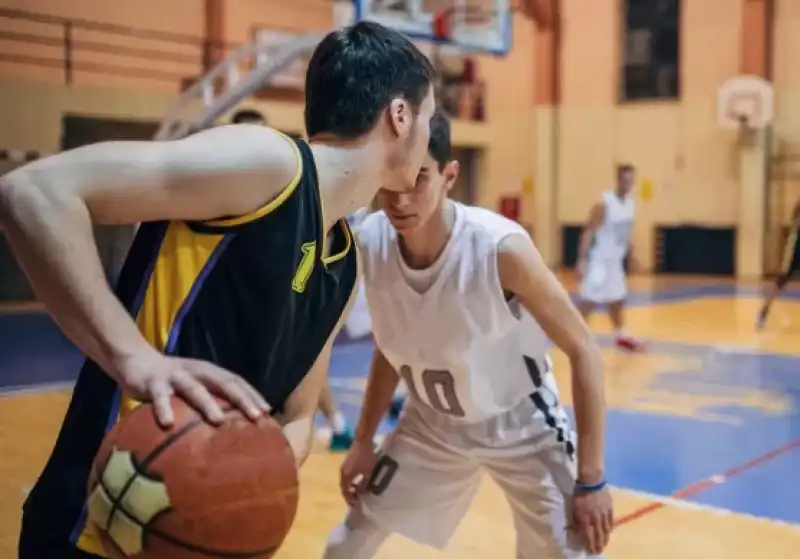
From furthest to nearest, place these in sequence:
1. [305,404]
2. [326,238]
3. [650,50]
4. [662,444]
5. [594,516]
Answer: [650,50] < [662,444] < [594,516] < [305,404] < [326,238]

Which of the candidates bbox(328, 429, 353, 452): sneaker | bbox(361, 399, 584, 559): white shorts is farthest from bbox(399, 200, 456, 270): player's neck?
bbox(328, 429, 353, 452): sneaker

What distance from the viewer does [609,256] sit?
10609mm

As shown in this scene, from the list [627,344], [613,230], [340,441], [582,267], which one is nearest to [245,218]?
[340,441]

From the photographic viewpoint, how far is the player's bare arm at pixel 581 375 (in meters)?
2.84

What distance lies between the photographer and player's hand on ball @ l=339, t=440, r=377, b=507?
10.5 feet

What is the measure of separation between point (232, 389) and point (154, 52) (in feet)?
49.2

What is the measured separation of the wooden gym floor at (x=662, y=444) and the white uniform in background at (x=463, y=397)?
1.16m

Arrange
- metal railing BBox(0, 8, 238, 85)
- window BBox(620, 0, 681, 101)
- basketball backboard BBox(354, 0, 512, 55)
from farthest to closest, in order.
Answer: window BBox(620, 0, 681, 101), metal railing BBox(0, 8, 238, 85), basketball backboard BBox(354, 0, 512, 55)

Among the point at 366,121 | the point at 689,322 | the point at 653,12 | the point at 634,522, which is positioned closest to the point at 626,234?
the point at 689,322

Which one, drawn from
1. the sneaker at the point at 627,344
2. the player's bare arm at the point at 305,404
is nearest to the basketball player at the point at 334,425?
the player's bare arm at the point at 305,404

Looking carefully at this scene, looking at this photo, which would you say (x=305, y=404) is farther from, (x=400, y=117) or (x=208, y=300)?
(x=400, y=117)

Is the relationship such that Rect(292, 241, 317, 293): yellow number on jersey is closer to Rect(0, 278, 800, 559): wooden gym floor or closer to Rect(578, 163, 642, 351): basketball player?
Rect(0, 278, 800, 559): wooden gym floor

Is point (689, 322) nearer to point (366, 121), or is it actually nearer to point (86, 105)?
point (86, 105)

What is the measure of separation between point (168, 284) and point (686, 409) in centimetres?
595
